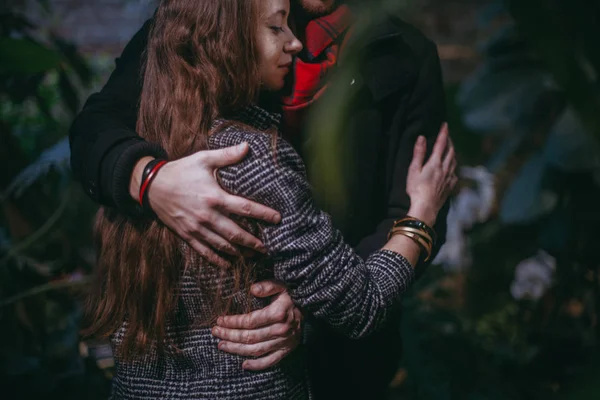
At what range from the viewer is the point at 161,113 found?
3.89ft

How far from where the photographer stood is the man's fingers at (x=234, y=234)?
1088 mm

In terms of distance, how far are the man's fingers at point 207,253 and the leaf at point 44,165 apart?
0.93m

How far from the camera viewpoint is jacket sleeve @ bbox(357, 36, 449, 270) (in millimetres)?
1491

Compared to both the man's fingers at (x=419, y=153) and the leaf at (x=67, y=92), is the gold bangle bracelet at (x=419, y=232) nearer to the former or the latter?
the man's fingers at (x=419, y=153)

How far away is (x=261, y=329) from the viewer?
1.19 m

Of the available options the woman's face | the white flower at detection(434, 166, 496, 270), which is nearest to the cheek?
→ the woman's face

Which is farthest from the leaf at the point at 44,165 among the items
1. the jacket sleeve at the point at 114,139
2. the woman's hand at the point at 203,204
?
the woman's hand at the point at 203,204

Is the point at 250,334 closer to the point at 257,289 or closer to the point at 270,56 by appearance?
the point at 257,289

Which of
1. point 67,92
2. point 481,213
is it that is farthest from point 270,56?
point 481,213

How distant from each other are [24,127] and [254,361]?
7.02ft

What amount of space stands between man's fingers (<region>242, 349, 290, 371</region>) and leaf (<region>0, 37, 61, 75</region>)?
102cm

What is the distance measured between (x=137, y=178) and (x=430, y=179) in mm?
703

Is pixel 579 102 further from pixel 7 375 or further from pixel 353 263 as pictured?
pixel 7 375

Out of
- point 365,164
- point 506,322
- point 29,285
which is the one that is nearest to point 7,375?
point 29,285
